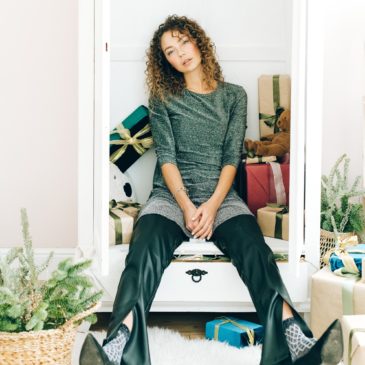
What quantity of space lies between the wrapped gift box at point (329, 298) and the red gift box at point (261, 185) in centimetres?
42

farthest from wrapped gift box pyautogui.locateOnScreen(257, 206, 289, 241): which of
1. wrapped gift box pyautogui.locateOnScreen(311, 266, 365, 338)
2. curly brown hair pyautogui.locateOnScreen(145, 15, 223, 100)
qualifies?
curly brown hair pyautogui.locateOnScreen(145, 15, 223, 100)

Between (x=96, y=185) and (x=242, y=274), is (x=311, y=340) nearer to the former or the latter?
(x=242, y=274)

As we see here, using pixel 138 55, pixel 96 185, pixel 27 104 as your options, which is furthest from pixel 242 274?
pixel 27 104

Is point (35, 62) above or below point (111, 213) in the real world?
above

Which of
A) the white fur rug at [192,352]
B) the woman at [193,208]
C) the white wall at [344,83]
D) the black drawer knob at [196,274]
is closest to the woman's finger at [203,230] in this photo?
the woman at [193,208]

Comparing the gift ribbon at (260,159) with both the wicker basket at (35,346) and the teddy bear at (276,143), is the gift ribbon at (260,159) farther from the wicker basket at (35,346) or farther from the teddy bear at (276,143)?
the wicker basket at (35,346)

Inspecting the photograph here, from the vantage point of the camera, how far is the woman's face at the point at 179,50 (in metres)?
2.48

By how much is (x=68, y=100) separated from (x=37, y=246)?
25.6 inches

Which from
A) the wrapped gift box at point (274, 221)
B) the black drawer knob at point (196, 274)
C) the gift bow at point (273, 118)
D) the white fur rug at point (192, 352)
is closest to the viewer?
the white fur rug at point (192, 352)

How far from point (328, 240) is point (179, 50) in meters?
0.88

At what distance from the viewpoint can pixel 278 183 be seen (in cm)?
242

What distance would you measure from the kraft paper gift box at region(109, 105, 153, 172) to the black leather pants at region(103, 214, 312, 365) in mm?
465

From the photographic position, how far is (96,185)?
2273mm

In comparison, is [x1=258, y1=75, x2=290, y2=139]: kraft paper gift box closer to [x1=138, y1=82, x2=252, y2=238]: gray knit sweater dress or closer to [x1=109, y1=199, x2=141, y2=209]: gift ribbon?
[x1=138, y1=82, x2=252, y2=238]: gray knit sweater dress
